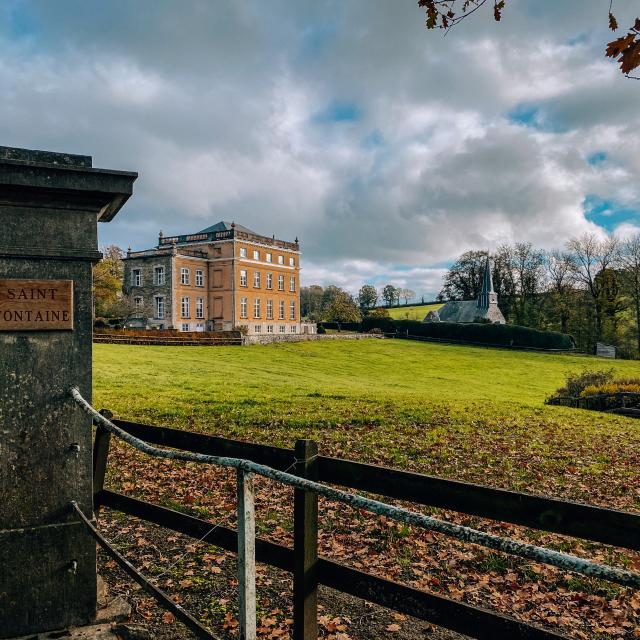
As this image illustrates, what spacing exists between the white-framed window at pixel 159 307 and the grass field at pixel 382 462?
3691 cm

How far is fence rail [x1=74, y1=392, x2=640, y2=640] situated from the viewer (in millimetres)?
2277

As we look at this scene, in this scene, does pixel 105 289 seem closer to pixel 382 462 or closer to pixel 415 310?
pixel 382 462

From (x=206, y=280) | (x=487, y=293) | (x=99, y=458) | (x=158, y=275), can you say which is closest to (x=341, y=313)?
(x=487, y=293)

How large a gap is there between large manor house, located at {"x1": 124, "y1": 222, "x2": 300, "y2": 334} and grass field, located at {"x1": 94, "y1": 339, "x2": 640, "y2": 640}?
3666 centimetres

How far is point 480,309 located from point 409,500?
70.1 meters

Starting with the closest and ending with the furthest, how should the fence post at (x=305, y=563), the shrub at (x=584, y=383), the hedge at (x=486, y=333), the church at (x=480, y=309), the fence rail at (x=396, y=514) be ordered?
1. the fence rail at (x=396, y=514)
2. the fence post at (x=305, y=563)
3. the shrub at (x=584, y=383)
4. the hedge at (x=486, y=333)
5. the church at (x=480, y=309)

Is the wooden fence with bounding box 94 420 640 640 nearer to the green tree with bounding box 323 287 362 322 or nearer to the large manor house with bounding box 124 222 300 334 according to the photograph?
the large manor house with bounding box 124 222 300 334

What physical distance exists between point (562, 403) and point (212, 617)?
20259 mm

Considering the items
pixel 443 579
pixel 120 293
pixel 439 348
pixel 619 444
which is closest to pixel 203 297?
pixel 120 293

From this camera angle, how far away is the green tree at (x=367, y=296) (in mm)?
110750

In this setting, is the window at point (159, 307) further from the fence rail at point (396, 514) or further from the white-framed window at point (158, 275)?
the fence rail at point (396, 514)

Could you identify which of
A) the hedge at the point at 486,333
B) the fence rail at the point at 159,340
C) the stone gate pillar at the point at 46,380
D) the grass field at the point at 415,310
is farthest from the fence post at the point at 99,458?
the grass field at the point at 415,310

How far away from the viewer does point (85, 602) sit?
3.60 metres

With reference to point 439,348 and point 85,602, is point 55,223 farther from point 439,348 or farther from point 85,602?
point 439,348
